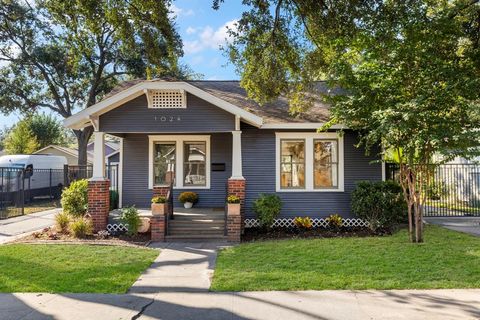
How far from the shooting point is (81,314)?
14.9 ft

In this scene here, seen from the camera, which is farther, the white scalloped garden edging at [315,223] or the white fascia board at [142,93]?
the white scalloped garden edging at [315,223]

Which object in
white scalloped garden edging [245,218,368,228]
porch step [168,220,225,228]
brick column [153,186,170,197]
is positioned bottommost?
white scalloped garden edging [245,218,368,228]

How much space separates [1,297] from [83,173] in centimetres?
1227

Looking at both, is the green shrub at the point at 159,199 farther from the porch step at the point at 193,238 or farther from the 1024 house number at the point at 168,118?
the 1024 house number at the point at 168,118

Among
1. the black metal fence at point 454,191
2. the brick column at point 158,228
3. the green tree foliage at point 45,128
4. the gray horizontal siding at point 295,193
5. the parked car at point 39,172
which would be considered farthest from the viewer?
the green tree foliage at point 45,128

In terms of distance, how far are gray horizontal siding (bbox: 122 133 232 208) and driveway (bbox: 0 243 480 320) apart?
617 centimetres

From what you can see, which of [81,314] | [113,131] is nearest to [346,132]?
[113,131]

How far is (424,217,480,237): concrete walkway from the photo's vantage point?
10.5 metres

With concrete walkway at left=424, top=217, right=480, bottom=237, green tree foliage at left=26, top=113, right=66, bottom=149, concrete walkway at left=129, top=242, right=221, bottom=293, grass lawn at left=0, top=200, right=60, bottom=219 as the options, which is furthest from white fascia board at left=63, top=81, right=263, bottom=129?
green tree foliage at left=26, top=113, right=66, bottom=149

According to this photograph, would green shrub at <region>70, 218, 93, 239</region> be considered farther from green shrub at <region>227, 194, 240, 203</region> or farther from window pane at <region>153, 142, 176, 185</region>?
green shrub at <region>227, 194, 240, 203</region>

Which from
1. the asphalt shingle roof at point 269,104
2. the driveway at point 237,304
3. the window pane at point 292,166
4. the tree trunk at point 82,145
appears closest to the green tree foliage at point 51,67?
the tree trunk at point 82,145

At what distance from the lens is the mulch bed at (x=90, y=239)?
343 inches

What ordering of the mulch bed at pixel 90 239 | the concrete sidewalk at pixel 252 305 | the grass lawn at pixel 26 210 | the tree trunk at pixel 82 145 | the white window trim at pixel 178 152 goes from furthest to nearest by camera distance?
the tree trunk at pixel 82 145
the grass lawn at pixel 26 210
the white window trim at pixel 178 152
the mulch bed at pixel 90 239
the concrete sidewalk at pixel 252 305

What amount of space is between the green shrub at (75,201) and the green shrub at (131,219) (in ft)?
5.32
